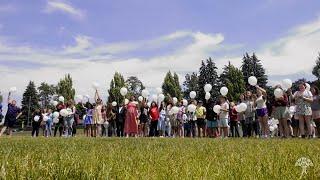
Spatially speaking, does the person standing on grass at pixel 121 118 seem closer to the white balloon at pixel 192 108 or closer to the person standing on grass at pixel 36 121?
the white balloon at pixel 192 108

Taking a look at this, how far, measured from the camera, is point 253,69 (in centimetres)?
8819

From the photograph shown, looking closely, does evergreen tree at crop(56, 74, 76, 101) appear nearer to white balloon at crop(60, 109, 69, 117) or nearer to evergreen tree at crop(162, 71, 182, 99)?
evergreen tree at crop(162, 71, 182, 99)

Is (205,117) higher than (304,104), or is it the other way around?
(304,104)

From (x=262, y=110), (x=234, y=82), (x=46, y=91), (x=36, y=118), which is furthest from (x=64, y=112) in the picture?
(x=46, y=91)

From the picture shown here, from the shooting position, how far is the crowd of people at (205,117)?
53.4 ft

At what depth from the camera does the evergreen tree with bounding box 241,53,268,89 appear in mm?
86812

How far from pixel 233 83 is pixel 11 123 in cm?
6581

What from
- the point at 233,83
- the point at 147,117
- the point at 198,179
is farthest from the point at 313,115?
the point at 233,83

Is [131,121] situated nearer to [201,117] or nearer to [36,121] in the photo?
[201,117]

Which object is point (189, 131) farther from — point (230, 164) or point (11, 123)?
point (230, 164)

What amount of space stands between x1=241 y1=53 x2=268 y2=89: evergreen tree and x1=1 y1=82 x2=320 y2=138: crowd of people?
59931 millimetres

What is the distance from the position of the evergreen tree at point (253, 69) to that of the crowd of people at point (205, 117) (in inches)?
2359

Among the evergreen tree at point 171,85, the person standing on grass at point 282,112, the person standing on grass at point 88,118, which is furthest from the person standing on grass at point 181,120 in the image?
A: the evergreen tree at point 171,85

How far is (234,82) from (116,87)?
82.2 feet
